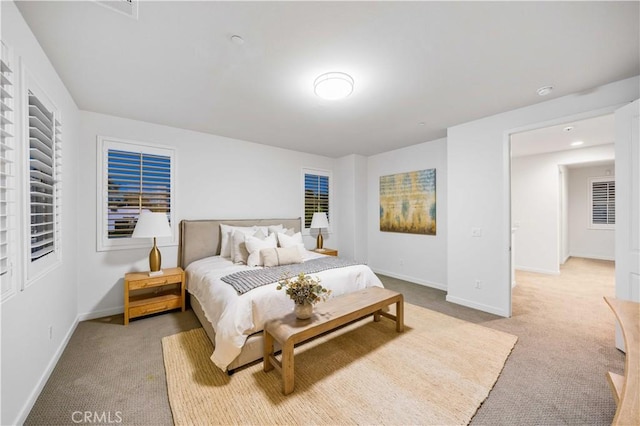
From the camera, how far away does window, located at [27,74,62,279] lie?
179cm

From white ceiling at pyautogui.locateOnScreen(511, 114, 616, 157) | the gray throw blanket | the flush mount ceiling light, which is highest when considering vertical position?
white ceiling at pyautogui.locateOnScreen(511, 114, 616, 157)

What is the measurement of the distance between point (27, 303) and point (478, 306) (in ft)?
14.9

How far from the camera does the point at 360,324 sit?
2.92 metres

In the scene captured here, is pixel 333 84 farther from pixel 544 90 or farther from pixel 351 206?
pixel 351 206

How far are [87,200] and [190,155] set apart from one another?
4.47ft

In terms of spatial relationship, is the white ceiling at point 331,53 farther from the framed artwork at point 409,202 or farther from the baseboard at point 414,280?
the baseboard at point 414,280

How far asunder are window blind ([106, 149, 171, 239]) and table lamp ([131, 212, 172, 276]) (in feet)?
1.34

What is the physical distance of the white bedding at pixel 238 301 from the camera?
6.55ft

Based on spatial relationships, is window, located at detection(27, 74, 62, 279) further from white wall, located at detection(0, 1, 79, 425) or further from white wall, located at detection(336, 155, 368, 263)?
white wall, located at detection(336, 155, 368, 263)

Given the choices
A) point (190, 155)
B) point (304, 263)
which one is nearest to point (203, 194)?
point (190, 155)

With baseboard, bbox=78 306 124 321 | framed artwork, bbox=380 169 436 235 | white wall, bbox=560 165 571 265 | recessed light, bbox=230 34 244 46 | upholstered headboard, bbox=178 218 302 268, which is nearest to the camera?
recessed light, bbox=230 34 244 46

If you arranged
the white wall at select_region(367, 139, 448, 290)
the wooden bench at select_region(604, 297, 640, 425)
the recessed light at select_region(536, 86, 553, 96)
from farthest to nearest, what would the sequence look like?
1. the white wall at select_region(367, 139, 448, 290)
2. the recessed light at select_region(536, 86, 553, 96)
3. the wooden bench at select_region(604, 297, 640, 425)

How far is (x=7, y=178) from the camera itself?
1473 millimetres

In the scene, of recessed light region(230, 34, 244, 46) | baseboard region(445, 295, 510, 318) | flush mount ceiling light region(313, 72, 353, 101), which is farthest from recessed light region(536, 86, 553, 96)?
recessed light region(230, 34, 244, 46)
